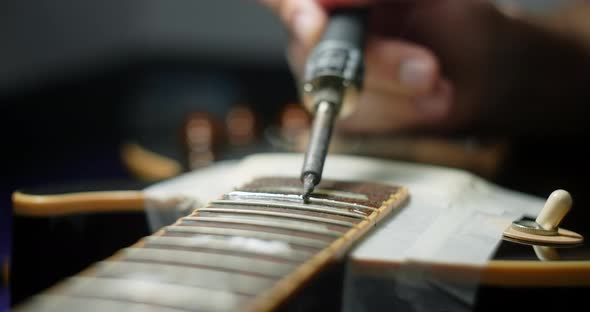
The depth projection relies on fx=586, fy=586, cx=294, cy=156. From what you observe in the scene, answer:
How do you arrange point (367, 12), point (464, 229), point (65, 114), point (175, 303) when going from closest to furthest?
point (175, 303) → point (464, 229) → point (367, 12) → point (65, 114)

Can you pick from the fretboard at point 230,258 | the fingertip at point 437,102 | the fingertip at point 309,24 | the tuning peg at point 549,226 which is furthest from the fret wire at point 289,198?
the fingertip at point 437,102

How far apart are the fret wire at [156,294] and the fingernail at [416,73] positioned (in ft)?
1.86

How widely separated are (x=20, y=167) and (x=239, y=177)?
Answer: 0.91 meters

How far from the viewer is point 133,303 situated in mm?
281

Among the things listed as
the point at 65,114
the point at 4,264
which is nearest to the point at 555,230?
the point at 4,264

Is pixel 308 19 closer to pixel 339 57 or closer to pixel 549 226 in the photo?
pixel 339 57

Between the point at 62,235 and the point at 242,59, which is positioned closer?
the point at 62,235

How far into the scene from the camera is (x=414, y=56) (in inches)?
31.0

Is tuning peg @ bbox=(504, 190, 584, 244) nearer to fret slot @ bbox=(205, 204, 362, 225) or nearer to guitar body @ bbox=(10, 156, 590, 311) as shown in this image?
guitar body @ bbox=(10, 156, 590, 311)

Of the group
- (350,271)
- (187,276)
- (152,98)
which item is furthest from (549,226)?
(152,98)

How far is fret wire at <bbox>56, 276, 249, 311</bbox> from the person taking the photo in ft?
0.92

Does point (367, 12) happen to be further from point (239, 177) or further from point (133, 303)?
point (133, 303)

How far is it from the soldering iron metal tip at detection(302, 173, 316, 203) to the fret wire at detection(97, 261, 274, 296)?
0.13 metres

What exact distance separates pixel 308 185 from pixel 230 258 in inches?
5.0
